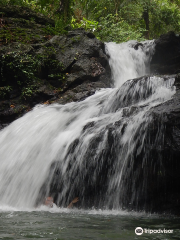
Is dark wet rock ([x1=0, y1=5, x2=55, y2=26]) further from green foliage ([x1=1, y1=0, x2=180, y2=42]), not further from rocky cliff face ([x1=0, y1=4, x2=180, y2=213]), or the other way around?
green foliage ([x1=1, y1=0, x2=180, y2=42])

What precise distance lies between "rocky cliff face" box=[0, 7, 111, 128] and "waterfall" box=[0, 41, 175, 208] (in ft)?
4.92

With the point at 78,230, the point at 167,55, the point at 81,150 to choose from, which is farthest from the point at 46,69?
the point at 78,230

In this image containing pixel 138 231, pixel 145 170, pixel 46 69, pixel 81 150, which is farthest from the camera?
pixel 46 69

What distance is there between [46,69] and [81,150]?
5507 millimetres

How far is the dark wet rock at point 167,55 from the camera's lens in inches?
407

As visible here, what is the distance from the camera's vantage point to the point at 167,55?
10.6 meters

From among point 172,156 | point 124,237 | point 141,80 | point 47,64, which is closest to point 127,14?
point 47,64

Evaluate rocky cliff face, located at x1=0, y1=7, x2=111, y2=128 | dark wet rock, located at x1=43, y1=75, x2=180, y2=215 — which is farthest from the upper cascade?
dark wet rock, located at x1=43, y1=75, x2=180, y2=215

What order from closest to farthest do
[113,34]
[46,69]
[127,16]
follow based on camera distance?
[46,69] → [113,34] → [127,16]

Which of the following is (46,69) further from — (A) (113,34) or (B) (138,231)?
(B) (138,231)

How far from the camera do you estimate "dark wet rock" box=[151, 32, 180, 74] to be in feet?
33.9

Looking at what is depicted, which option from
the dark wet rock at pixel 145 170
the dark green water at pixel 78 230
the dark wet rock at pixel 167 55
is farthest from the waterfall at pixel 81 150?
the dark wet rock at pixel 167 55
